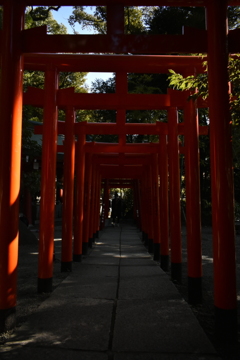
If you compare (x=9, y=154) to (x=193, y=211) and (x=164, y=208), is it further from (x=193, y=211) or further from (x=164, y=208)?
(x=164, y=208)

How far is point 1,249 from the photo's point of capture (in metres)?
3.29

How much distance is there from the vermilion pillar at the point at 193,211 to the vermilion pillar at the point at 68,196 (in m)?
2.65

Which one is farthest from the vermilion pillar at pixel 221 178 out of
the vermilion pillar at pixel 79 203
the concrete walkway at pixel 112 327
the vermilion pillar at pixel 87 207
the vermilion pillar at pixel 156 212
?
the vermilion pillar at pixel 87 207

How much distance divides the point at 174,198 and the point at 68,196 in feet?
6.83

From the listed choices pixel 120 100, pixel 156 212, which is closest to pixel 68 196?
pixel 120 100

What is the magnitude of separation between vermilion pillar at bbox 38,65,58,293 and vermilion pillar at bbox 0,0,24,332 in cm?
146

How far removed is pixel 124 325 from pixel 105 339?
0.42 metres

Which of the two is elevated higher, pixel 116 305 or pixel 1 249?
pixel 1 249

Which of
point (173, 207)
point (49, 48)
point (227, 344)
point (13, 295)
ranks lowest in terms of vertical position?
point (227, 344)

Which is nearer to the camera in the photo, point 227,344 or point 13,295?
point 227,344

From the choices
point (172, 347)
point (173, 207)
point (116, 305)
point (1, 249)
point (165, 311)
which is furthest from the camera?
point (173, 207)

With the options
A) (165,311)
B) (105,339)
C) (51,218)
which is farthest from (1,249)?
(165,311)

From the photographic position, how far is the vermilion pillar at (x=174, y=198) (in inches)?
231

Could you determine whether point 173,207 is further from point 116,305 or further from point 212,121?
point 212,121
